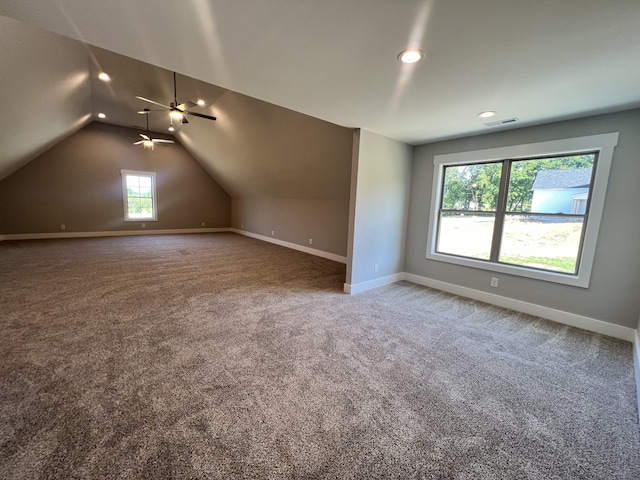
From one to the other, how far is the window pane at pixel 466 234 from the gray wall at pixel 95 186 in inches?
327

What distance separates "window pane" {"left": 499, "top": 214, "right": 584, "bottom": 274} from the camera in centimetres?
306

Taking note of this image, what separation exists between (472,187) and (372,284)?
209 centimetres

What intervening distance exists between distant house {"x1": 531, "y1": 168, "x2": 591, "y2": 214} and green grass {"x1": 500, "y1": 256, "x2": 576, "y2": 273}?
23.1 inches

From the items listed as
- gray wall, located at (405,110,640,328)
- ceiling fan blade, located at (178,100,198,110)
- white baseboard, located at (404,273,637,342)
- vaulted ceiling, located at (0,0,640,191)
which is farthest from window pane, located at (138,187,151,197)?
gray wall, located at (405,110,640,328)

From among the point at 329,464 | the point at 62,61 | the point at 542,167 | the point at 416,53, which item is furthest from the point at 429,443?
the point at 62,61

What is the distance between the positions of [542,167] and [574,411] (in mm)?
2764

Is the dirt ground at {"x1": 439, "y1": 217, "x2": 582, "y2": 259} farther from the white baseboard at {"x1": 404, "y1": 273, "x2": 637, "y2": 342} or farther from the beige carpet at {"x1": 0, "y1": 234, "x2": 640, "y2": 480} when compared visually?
the beige carpet at {"x1": 0, "y1": 234, "x2": 640, "y2": 480}

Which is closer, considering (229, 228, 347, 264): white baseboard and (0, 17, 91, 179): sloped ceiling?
(0, 17, 91, 179): sloped ceiling

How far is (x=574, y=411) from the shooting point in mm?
1745

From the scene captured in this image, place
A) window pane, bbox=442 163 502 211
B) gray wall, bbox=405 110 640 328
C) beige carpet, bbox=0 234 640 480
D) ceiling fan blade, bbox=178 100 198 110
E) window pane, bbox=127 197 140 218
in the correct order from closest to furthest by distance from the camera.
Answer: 1. beige carpet, bbox=0 234 640 480
2. gray wall, bbox=405 110 640 328
3. window pane, bbox=442 163 502 211
4. ceiling fan blade, bbox=178 100 198 110
5. window pane, bbox=127 197 140 218

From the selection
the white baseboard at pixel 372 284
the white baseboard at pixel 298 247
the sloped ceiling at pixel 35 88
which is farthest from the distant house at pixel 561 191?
the sloped ceiling at pixel 35 88

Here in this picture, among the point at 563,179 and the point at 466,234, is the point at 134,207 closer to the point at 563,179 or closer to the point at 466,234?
the point at 466,234

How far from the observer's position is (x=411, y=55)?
5.78ft

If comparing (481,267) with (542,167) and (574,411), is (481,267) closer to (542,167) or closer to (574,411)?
(542,167)
